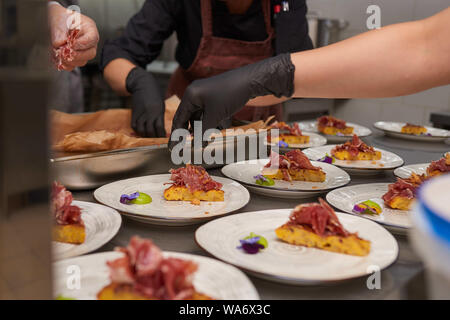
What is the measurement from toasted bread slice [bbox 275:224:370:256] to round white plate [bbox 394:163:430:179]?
0.76m

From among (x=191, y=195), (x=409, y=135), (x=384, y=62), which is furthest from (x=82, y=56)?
(x=409, y=135)

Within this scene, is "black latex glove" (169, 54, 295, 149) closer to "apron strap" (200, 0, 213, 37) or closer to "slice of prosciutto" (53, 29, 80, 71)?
"slice of prosciutto" (53, 29, 80, 71)

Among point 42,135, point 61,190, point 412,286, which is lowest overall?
point 412,286

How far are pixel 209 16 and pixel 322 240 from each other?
198 cm

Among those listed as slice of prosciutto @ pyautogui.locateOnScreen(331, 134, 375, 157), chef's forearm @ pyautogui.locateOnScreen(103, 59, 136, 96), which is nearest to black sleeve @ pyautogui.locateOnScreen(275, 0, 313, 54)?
chef's forearm @ pyautogui.locateOnScreen(103, 59, 136, 96)

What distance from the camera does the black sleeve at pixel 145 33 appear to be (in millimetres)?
2666

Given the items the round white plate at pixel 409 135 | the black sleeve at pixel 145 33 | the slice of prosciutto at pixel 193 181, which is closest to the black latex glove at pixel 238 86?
the slice of prosciutto at pixel 193 181

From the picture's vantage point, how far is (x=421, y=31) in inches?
50.3

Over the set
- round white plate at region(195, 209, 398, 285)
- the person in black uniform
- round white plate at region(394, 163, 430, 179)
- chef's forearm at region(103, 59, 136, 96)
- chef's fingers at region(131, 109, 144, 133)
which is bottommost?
round white plate at region(195, 209, 398, 285)

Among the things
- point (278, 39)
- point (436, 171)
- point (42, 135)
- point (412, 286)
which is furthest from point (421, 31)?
point (278, 39)

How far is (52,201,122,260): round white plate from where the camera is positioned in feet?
2.91

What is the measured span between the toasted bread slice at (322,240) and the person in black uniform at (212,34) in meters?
1.76

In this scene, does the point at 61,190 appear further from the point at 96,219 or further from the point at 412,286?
the point at 412,286
